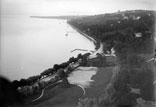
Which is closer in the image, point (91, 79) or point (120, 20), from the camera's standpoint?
point (91, 79)

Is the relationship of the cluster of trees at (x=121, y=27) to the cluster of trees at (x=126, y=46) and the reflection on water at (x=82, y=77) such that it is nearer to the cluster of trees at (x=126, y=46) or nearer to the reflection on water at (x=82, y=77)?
the cluster of trees at (x=126, y=46)

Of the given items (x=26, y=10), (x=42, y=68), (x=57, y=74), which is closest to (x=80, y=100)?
(x=57, y=74)

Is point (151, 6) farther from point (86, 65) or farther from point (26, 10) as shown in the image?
point (26, 10)

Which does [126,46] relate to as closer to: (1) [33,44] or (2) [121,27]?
(2) [121,27]

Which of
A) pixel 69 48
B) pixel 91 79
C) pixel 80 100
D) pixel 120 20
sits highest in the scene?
pixel 120 20

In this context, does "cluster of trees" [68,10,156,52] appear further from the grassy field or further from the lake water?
the grassy field

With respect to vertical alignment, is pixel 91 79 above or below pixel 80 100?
above
